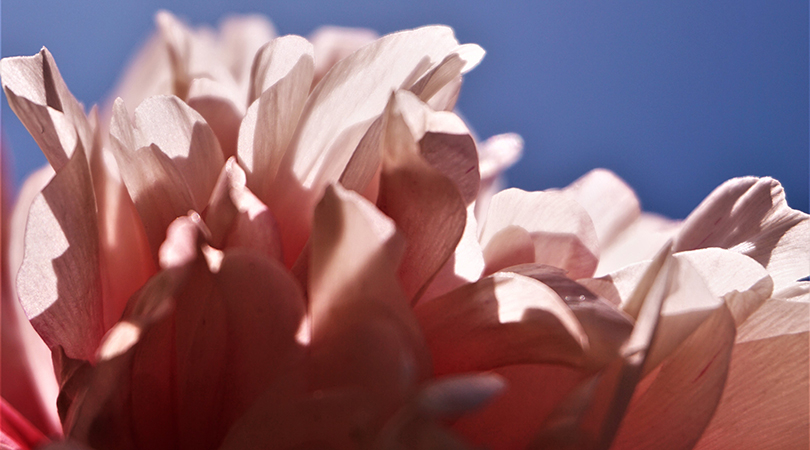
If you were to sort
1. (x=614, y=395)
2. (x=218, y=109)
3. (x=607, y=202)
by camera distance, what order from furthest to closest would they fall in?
(x=607, y=202), (x=218, y=109), (x=614, y=395)

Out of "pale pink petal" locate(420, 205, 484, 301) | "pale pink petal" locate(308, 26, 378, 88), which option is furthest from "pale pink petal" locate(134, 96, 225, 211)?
"pale pink petal" locate(308, 26, 378, 88)

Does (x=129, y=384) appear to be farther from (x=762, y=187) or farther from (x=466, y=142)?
(x=762, y=187)

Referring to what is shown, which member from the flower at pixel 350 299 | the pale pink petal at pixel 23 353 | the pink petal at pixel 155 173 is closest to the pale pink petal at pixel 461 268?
the flower at pixel 350 299

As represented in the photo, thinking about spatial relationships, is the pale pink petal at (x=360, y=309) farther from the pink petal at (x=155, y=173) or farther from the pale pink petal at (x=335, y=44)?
the pale pink petal at (x=335, y=44)

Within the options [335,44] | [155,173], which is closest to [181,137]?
[155,173]

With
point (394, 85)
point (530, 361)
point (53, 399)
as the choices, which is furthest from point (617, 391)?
point (53, 399)

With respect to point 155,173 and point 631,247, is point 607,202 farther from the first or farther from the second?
point 155,173
